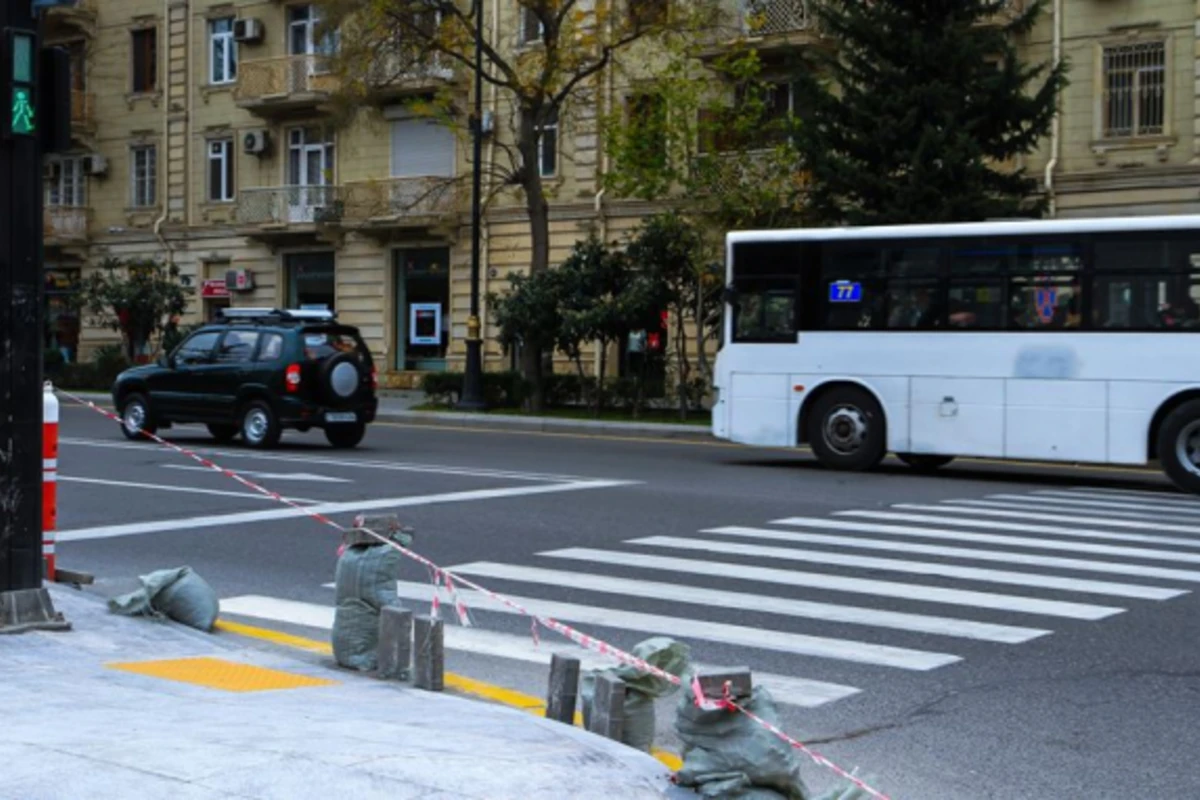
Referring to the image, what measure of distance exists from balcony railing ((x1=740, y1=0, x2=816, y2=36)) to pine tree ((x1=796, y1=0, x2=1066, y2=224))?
5404mm

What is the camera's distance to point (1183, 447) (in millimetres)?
17203

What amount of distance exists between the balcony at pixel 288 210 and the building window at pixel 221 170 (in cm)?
148

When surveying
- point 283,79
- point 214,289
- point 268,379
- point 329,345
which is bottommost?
point 268,379

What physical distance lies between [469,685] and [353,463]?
12.2 meters

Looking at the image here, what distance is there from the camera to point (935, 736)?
22.3 ft

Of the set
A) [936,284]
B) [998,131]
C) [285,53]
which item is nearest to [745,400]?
[936,284]

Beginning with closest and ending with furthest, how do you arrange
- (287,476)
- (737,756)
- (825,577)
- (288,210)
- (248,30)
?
(737,756), (825,577), (287,476), (288,210), (248,30)

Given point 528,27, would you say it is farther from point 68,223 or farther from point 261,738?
point 261,738

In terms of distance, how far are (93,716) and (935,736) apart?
11.6 ft

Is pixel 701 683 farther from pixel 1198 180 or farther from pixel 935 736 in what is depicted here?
pixel 1198 180

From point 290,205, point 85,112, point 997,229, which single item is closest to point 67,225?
point 85,112

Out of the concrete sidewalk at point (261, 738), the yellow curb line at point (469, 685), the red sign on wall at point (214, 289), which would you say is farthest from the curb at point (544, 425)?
the concrete sidewalk at point (261, 738)

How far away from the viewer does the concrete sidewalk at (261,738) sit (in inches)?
208

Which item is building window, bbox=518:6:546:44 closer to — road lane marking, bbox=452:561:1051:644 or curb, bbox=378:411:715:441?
curb, bbox=378:411:715:441
